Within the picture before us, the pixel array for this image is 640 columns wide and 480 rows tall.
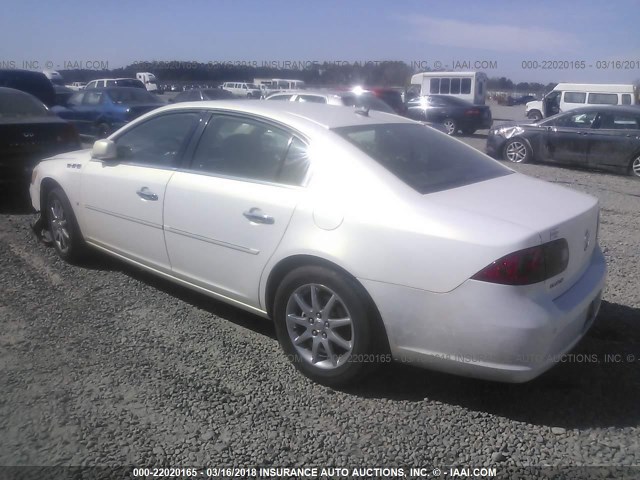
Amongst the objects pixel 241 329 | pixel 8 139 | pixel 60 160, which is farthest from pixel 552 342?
pixel 8 139

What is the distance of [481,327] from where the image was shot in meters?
2.64

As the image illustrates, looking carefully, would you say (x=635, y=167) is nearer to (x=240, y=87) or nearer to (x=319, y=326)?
(x=319, y=326)

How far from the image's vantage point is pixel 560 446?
2.70 metres

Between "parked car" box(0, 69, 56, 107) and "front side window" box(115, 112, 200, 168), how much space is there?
1160 centimetres

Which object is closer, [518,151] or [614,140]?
[614,140]

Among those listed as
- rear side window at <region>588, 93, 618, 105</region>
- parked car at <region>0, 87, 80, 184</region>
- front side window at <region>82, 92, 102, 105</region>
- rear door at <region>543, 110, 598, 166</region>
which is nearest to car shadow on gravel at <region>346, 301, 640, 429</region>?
parked car at <region>0, 87, 80, 184</region>

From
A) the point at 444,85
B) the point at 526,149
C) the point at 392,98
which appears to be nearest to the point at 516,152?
the point at 526,149

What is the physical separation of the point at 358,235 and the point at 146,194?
5.95 feet

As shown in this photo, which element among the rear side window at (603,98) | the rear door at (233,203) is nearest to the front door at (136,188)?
the rear door at (233,203)

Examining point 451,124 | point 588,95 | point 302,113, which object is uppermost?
point 302,113

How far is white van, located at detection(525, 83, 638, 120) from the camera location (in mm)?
23250

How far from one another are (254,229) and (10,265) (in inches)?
115

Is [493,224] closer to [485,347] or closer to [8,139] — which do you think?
[485,347]

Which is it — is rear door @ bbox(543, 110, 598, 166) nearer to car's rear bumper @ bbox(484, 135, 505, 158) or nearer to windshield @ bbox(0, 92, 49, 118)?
car's rear bumper @ bbox(484, 135, 505, 158)
